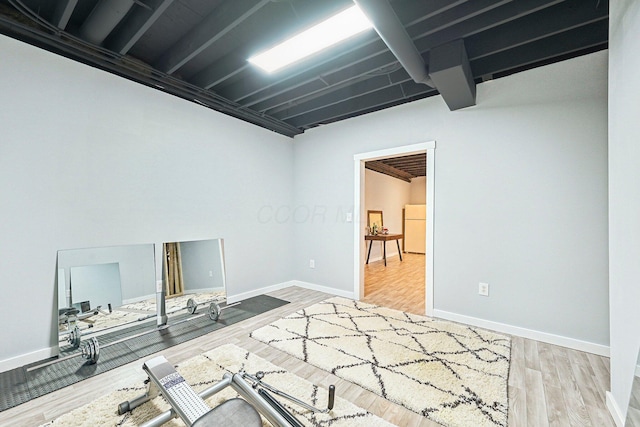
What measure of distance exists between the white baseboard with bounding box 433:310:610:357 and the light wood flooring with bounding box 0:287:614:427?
7cm

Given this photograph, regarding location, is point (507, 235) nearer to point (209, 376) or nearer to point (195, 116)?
point (209, 376)

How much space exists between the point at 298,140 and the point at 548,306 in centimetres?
373

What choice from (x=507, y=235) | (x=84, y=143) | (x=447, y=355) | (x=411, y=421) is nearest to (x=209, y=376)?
(x=411, y=421)

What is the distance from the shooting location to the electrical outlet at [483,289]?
2.73m

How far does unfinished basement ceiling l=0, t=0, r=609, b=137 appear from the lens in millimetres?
1869

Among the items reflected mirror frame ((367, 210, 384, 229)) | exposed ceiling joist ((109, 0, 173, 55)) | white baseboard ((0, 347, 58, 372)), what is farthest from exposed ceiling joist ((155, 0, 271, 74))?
reflected mirror frame ((367, 210, 384, 229))

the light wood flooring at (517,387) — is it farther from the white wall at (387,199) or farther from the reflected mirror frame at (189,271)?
the white wall at (387,199)

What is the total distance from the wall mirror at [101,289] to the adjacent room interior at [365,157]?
0.02 metres

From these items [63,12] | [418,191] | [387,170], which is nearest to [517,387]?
[63,12]

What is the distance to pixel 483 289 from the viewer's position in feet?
9.02

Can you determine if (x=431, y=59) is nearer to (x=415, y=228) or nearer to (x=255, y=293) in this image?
(x=255, y=293)

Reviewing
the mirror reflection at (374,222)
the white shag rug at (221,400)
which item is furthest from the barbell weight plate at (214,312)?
the mirror reflection at (374,222)

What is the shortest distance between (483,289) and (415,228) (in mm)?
5557

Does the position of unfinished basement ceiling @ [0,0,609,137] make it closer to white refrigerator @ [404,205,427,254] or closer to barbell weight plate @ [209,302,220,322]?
barbell weight plate @ [209,302,220,322]
